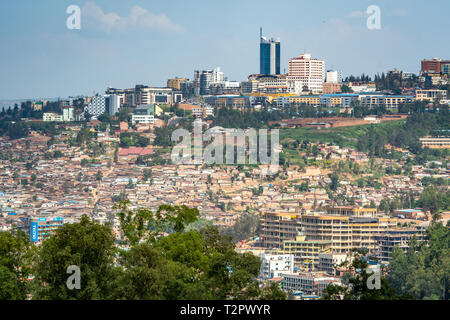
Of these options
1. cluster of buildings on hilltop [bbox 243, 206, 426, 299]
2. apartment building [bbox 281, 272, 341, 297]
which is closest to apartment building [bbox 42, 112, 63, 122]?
cluster of buildings on hilltop [bbox 243, 206, 426, 299]

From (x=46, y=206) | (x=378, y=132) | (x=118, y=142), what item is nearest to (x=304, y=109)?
(x=378, y=132)

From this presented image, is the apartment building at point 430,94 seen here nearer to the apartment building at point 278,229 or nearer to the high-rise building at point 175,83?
the high-rise building at point 175,83

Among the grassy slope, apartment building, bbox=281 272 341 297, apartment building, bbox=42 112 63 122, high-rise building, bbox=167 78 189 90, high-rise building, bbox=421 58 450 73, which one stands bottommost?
apartment building, bbox=281 272 341 297

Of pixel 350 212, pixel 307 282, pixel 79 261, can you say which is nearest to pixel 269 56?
pixel 350 212

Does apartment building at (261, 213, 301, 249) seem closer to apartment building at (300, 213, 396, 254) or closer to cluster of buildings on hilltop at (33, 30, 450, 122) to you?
apartment building at (300, 213, 396, 254)

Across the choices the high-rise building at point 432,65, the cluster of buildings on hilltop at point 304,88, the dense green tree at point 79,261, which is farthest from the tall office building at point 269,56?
the dense green tree at point 79,261

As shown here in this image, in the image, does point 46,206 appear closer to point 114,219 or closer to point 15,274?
point 114,219
